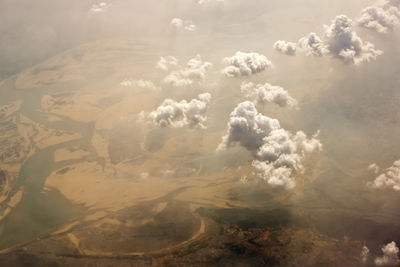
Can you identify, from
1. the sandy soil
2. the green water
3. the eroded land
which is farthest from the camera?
the sandy soil

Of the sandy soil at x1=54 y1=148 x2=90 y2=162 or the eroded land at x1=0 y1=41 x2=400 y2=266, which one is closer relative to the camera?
the eroded land at x1=0 y1=41 x2=400 y2=266

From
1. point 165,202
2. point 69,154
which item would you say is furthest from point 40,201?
point 165,202

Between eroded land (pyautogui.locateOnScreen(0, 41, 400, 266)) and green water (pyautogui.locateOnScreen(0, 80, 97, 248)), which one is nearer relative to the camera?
eroded land (pyautogui.locateOnScreen(0, 41, 400, 266))

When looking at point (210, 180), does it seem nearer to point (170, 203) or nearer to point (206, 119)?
point (170, 203)

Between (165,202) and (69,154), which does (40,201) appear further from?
(165,202)

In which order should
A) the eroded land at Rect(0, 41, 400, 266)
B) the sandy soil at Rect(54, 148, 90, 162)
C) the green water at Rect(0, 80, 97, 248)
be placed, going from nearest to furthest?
1. the eroded land at Rect(0, 41, 400, 266)
2. the green water at Rect(0, 80, 97, 248)
3. the sandy soil at Rect(54, 148, 90, 162)

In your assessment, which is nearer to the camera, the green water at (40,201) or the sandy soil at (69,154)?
the green water at (40,201)

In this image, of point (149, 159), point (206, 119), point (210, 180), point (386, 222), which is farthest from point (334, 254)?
point (206, 119)

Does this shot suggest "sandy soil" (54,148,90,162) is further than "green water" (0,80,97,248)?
Yes

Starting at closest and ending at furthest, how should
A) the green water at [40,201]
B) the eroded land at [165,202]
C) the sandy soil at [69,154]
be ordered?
the eroded land at [165,202] < the green water at [40,201] < the sandy soil at [69,154]
